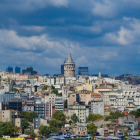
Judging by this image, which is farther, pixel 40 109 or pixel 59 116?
pixel 40 109

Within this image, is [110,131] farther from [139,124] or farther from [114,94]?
[114,94]

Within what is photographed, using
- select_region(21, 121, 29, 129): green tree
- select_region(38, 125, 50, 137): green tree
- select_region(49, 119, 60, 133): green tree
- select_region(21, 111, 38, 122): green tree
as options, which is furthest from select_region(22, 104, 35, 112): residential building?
select_region(38, 125, 50, 137): green tree

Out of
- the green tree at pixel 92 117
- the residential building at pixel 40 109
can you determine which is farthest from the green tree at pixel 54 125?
the residential building at pixel 40 109

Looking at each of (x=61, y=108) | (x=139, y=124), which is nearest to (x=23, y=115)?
(x=61, y=108)

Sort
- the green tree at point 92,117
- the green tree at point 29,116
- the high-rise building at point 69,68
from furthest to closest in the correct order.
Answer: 1. the high-rise building at point 69,68
2. the green tree at point 92,117
3. the green tree at point 29,116

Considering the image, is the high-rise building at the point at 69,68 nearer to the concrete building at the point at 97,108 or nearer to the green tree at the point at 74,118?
the concrete building at the point at 97,108

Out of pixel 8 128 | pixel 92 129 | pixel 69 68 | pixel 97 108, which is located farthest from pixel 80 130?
pixel 69 68

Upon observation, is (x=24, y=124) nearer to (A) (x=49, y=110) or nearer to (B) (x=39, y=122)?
(B) (x=39, y=122)

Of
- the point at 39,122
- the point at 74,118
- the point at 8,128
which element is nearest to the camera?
the point at 8,128

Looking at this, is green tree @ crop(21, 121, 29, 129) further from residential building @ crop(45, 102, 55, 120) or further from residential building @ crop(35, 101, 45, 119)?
residential building @ crop(35, 101, 45, 119)
